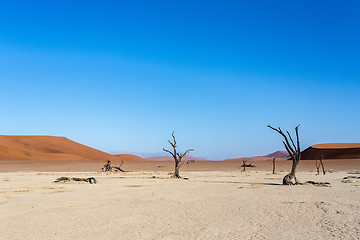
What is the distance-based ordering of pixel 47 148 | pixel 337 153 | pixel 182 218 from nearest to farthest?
pixel 182 218, pixel 337 153, pixel 47 148

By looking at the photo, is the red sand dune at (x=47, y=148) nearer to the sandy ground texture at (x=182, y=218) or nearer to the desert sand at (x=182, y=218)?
the desert sand at (x=182, y=218)

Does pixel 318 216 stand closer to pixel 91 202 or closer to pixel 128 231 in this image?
pixel 128 231

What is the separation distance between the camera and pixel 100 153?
11062 centimetres

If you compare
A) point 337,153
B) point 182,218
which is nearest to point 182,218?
point 182,218

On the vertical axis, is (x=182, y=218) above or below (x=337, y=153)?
below

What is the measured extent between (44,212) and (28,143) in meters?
99.0

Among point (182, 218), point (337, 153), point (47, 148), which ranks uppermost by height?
point (47, 148)

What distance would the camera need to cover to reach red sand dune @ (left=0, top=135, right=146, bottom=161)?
268ft

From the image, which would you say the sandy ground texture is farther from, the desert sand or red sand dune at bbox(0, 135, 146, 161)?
red sand dune at bbox(0, 135, 146, 161)

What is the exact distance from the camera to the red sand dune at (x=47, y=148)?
81.6m

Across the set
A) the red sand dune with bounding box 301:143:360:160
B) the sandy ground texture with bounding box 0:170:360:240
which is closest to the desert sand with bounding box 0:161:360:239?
the sandy ground texture with bounding box 0:170:360:240

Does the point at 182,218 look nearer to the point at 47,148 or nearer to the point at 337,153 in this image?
the point at 337,153

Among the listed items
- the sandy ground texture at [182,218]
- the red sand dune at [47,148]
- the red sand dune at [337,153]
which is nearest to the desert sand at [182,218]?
the sandy ground texture at [182,218]

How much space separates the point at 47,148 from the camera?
99.0 metres
